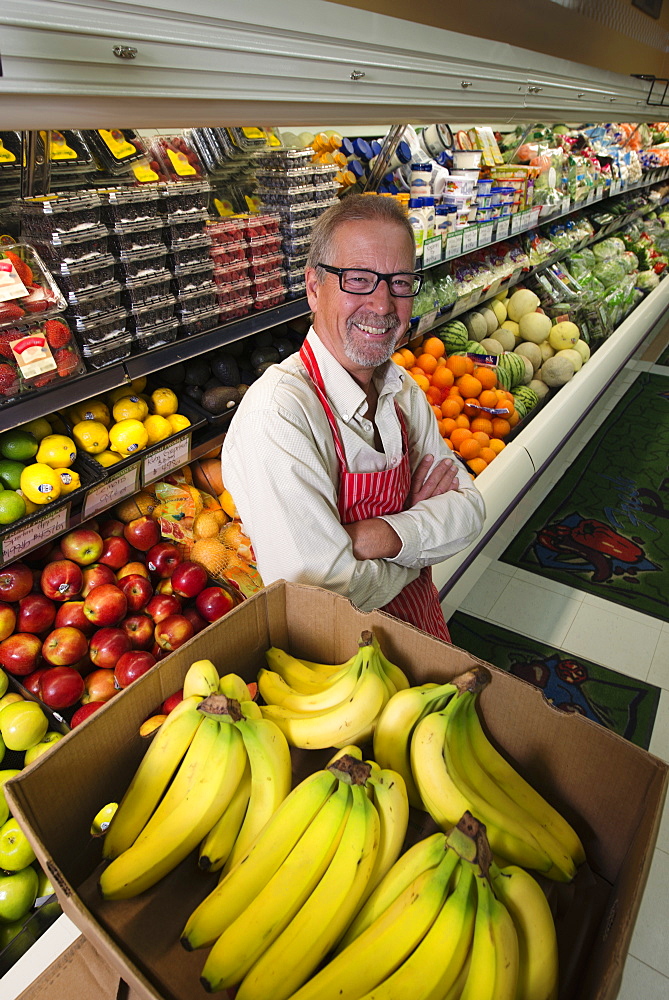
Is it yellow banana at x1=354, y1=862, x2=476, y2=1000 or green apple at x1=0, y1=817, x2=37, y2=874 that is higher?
yellow banana at x1=354, y1=862, x2=476, y2=1000

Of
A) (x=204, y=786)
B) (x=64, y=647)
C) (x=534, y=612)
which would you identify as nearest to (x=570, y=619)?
(x=534, y=612)

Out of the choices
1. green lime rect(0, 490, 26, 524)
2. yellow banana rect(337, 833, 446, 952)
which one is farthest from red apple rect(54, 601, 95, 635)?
yellow banana rect(337, 833, 446, 952)

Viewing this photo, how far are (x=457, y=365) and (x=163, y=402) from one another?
189 cm

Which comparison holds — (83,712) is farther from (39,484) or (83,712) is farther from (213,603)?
(39,484)

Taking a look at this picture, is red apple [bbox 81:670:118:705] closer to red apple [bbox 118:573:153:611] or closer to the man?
red apple [bbox 118:573:153:611]

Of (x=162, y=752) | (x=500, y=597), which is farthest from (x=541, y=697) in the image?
(x=500, y=597)

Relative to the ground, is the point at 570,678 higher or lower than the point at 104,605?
lower

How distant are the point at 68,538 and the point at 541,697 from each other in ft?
5.17

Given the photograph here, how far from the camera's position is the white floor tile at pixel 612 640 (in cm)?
264

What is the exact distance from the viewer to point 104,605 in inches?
68.4

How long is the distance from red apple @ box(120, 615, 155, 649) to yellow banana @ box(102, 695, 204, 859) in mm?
1025

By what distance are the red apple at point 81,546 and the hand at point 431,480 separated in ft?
3.35

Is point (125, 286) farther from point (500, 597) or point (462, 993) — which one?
point (500, 597)

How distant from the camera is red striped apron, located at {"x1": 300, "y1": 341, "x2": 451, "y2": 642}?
5.15 ft
